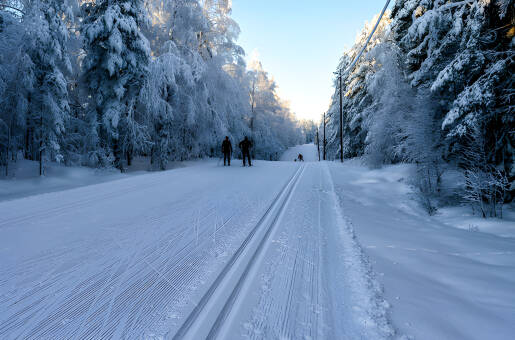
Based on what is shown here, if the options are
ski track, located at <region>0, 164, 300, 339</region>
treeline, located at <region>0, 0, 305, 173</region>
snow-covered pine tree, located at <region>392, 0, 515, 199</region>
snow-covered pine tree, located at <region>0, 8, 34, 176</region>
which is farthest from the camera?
treeline, located at <region>0, 0, 305, 173</region>

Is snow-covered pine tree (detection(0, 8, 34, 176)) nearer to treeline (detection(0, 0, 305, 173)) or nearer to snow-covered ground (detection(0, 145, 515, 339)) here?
treeline (detection(0, 0, 305, 173))

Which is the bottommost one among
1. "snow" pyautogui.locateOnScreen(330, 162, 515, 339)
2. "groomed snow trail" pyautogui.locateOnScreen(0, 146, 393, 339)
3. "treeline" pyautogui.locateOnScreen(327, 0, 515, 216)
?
"snow" pyautogui.locateOnScreen(330, 162, 515, 339)

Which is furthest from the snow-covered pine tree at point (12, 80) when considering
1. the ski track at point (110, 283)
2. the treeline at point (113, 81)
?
the ski track at point (110, 283)

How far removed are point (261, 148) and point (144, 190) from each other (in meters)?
28.3

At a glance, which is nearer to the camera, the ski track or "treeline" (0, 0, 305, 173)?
the ski track

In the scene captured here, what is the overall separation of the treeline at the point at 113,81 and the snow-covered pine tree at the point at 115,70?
47 mm

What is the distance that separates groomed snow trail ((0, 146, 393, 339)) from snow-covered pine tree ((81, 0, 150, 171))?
8.07m

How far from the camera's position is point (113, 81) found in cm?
1162

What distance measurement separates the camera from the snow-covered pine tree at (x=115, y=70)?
10984mm

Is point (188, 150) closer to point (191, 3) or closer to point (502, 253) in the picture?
point (191, 3)

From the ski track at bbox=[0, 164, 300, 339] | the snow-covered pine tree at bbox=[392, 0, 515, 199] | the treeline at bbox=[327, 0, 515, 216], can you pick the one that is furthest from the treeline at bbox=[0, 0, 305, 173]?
the snow-covered pine tree at bbox=[392, 0, 515, 199]

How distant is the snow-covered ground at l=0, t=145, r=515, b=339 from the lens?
5.50 ft

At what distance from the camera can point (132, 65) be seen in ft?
38.4

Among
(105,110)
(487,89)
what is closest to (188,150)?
(105,110)
